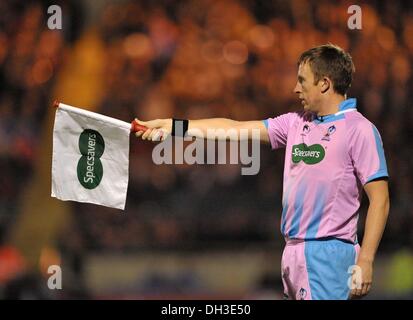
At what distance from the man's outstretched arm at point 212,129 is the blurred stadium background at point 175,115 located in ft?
12.7

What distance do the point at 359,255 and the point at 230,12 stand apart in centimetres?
685

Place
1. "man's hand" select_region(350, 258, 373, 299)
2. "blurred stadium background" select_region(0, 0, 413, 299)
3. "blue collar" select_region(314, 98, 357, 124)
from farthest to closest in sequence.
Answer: "blurred stadium background" select_region(0, 0, 413, 299)
"blue collar" select_region(314, 98, 357, 124)
"man's hand" select_region(350, 258, 373, 299)

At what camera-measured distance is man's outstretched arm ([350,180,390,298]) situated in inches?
152

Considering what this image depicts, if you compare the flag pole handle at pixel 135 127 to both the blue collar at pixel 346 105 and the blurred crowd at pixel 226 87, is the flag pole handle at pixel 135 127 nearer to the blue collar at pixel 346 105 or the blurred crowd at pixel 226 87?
the blue collar at pixel 346 105

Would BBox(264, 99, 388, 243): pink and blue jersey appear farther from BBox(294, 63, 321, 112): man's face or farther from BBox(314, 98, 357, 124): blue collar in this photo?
BBox(294, 63, 321, 112): man's face

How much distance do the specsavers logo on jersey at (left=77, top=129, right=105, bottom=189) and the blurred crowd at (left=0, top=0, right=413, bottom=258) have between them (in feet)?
14.2

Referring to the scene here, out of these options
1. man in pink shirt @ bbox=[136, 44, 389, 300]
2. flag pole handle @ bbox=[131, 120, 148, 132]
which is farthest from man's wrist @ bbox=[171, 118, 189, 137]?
man in pink shirt @ bbox=[136, 44, 389, 300]

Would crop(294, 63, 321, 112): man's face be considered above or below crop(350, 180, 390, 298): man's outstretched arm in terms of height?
above

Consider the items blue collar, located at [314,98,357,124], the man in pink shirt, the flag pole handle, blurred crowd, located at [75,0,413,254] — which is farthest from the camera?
blurred crowd, located at [75,0,413,254]

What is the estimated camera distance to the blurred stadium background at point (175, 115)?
8477mm

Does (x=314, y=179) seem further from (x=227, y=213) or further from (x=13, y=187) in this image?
(x=13, y=187)

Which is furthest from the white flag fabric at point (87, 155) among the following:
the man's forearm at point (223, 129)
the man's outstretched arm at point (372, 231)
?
the man's outstretched arm at point (372, 231)

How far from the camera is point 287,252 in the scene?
4219mm
